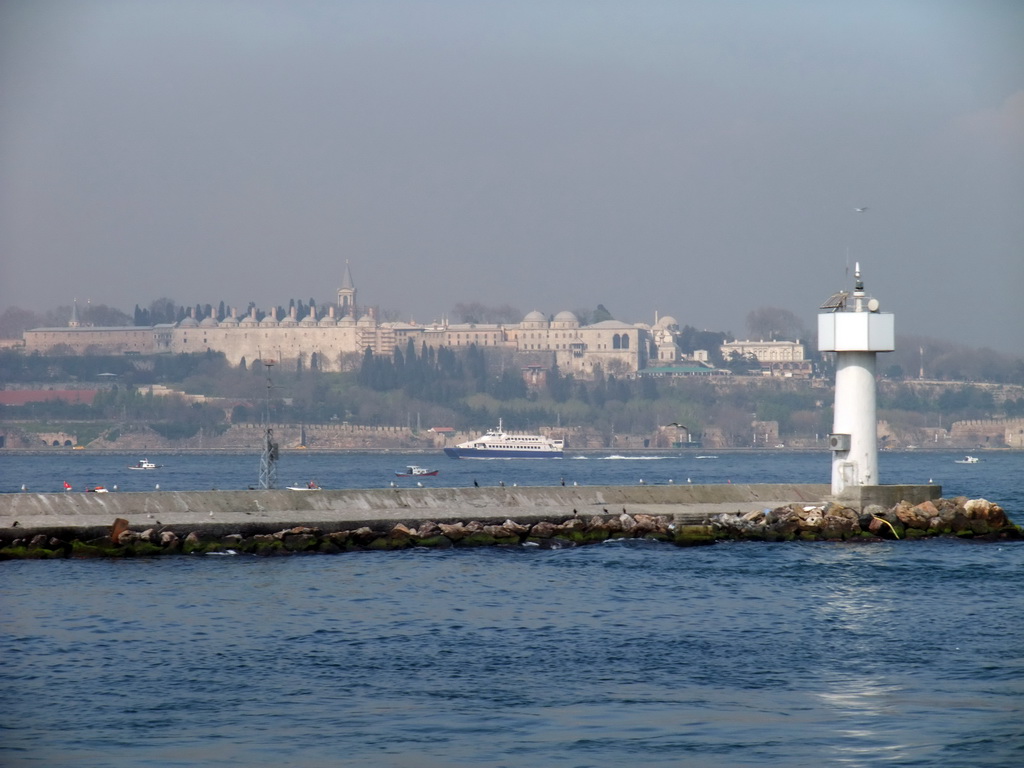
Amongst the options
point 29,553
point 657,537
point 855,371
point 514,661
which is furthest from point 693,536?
point 29,553

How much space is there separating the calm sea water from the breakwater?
3.23 feet

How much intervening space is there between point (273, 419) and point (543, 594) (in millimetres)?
146717

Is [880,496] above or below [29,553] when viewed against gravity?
above

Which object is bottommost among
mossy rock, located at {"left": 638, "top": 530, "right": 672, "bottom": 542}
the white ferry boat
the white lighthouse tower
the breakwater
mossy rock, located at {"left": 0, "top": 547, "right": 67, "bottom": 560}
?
the white ferry boat

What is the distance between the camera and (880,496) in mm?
27250

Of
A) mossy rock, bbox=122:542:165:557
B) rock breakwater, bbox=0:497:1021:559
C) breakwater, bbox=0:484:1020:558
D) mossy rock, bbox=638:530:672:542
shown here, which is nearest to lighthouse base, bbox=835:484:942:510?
breakwater, bbox=0:484:1020:558

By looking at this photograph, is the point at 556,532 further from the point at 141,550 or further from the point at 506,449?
the point at 506,449

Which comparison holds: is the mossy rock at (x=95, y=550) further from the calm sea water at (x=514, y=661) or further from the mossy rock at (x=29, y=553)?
the calm sea water at (x=514, y=661)

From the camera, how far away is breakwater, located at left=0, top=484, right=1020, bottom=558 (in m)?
23.6

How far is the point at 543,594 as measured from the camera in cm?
A: 1986

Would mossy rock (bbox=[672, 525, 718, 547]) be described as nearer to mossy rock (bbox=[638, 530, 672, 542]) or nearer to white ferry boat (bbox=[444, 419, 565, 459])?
mossy rock (bbox=[638, 530, 672, 542])

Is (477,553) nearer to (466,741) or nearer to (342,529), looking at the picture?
(342,529)

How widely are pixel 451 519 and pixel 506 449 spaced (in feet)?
317

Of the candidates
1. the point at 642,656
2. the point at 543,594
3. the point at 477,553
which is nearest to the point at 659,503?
the point at 477,553
